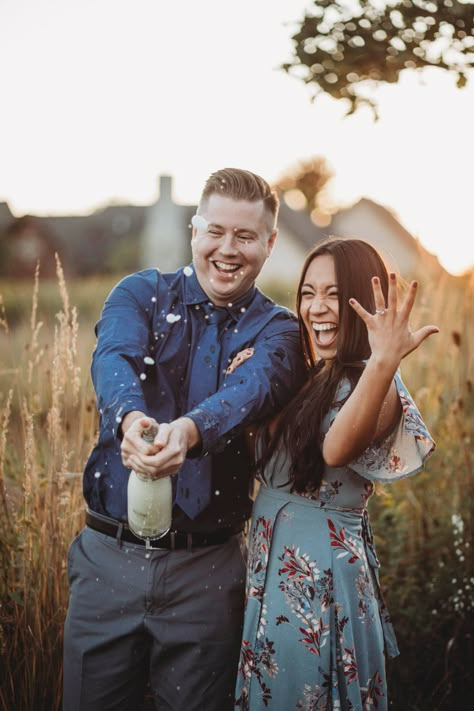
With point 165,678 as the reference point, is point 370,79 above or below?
above

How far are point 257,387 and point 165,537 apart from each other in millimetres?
679

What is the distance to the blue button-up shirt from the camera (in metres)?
2.61

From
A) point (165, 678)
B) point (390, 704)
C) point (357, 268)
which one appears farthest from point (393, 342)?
point (390, 704)

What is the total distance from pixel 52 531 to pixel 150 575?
87 cm

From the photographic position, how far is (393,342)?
229 centimetres

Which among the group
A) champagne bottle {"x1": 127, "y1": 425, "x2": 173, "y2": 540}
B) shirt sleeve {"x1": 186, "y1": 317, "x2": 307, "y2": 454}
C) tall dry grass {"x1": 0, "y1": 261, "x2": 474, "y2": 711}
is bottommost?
tall dry grass {"x1": 0, "y1": 261, "x2": 474, "y2": 711}

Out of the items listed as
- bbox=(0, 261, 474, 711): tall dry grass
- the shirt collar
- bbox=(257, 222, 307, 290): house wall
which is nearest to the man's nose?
the shirt collar

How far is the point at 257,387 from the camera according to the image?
8.46ft

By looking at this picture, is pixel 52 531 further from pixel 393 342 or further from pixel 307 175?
pixel 307 175

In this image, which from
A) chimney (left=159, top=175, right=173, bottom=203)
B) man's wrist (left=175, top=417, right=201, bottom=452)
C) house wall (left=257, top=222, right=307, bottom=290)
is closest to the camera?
man's wrist (left=175, top=417, right=201, bottom=452)

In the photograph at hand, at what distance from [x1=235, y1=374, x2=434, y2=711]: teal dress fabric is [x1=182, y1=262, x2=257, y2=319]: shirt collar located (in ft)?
1.78

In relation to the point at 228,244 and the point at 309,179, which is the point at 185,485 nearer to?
the point at 228,244

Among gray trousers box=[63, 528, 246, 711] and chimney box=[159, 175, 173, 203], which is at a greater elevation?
chimney box=[159, 175, 173, 203]

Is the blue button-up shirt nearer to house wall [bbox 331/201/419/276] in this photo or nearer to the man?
the man
